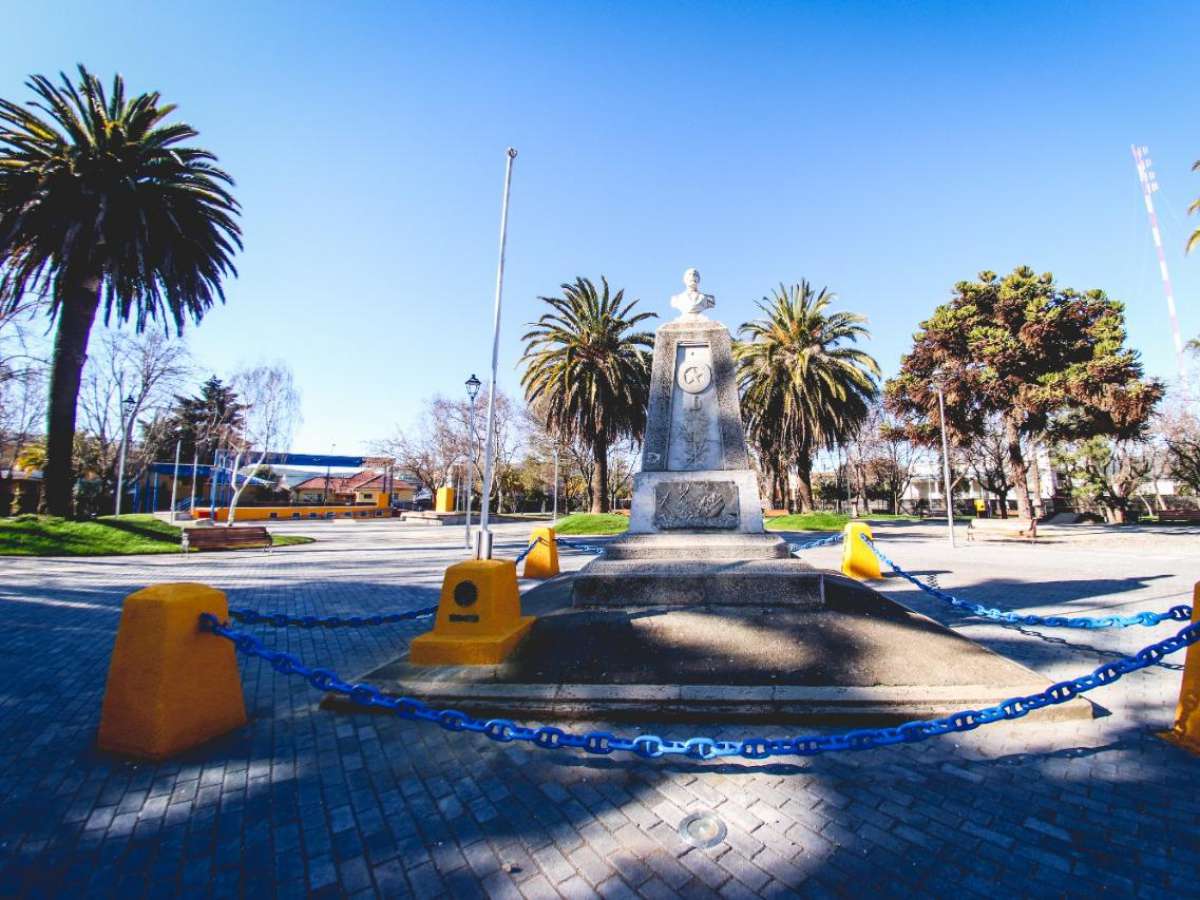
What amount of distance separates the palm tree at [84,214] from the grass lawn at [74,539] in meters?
1.05

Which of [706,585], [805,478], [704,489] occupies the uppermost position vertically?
[805,478]

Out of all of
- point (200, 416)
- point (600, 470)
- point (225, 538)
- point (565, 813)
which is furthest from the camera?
point (200, 416)

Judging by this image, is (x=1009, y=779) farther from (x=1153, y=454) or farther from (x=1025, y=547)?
(x=1153, y=454)

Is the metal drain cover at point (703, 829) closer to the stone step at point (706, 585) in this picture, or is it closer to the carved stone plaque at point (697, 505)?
the stone step at point (706, 585)

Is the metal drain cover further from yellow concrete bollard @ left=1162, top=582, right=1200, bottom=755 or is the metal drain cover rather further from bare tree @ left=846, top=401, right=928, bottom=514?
bare tree @ left=846, top=401, right=928, bottom=514

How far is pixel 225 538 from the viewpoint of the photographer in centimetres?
1848

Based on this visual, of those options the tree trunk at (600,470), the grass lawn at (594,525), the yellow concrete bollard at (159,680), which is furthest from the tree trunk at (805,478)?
the yellow concrete bollard at (159,680)

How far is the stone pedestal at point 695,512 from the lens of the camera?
232 inches

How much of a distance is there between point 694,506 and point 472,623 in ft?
12.0

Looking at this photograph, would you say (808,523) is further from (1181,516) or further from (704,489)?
(1181,516)

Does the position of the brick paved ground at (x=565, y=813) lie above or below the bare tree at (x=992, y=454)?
below

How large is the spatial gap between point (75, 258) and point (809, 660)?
2272cm

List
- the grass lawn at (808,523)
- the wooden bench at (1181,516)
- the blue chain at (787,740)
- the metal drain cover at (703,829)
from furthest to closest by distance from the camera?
the wooden bench at (1181,516) → the grass lawn at (808,523) → the blue chain at (787,740) → the metal drain cover at (703,829)

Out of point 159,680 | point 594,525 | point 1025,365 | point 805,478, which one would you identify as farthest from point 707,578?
point 1025,365
